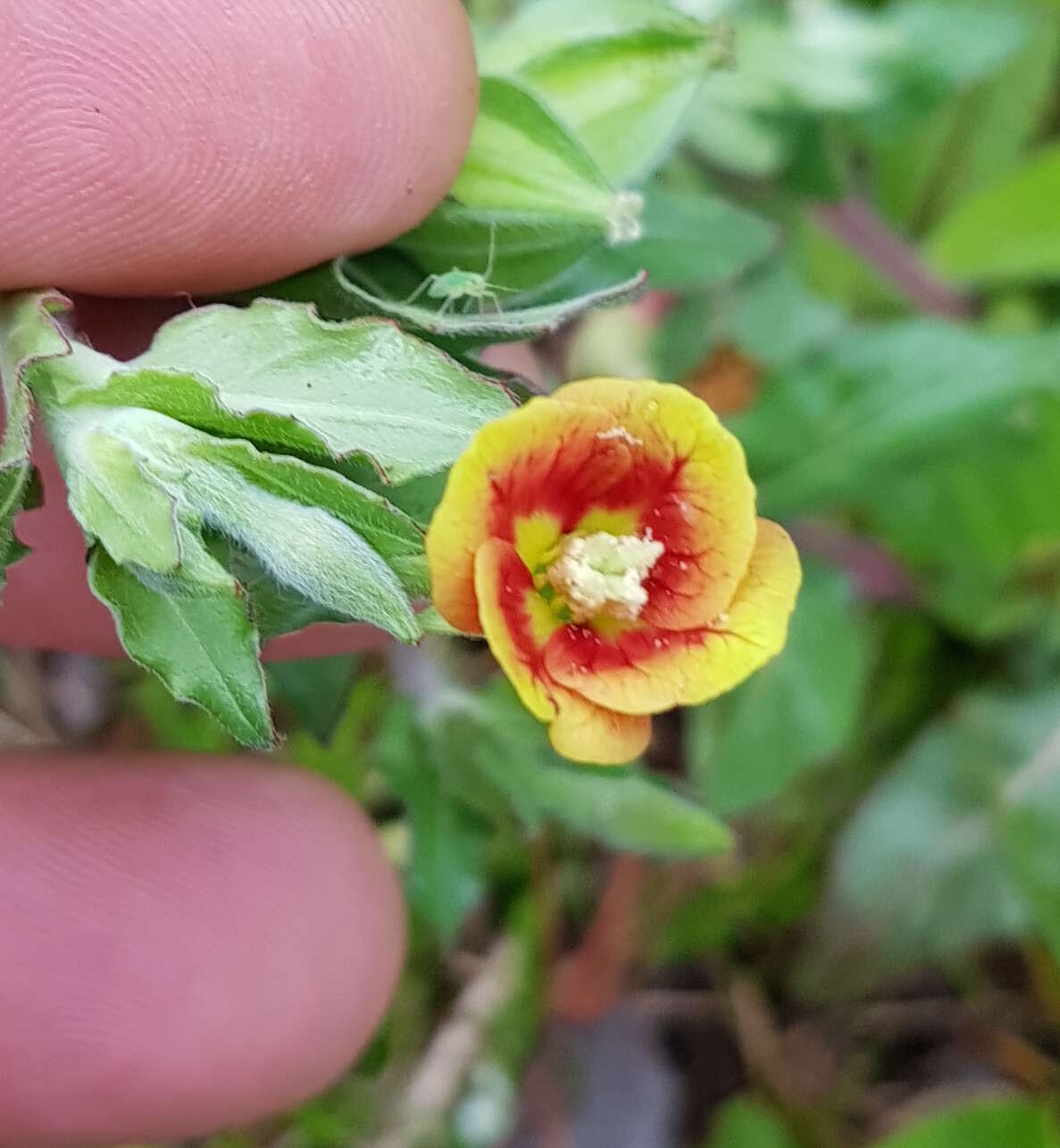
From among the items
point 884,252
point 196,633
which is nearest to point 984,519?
point 884,252

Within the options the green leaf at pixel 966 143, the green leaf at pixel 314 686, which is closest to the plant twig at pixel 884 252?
the green leaf at pixel 966 143

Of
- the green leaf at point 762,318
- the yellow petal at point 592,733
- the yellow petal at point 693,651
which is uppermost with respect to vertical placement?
the yellow petal at point 693,651

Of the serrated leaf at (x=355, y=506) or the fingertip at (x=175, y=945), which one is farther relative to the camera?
the fingertip at (x=175, y=945)

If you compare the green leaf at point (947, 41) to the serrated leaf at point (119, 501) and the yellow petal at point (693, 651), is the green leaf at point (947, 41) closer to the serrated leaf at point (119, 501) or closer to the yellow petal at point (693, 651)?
the yellow petal at point (693, 651)

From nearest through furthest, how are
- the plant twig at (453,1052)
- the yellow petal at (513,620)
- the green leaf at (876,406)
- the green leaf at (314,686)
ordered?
the yellow petal at (513,620) < the green leaf at (314,686) < the green leaf at (876,406) < the plant twig at (453,1052)

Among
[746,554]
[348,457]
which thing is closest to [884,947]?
[746,554]

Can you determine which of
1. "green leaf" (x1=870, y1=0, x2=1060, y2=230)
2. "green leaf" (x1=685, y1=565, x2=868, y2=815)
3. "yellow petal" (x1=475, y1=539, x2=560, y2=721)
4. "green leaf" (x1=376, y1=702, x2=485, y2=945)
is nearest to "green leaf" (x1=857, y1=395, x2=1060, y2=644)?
"green leaf" (x1=685, y1=565, x2=868, y2=815)

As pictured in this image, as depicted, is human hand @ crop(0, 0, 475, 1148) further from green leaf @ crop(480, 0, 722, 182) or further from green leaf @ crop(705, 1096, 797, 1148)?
green leaf @ crop(705, 1096, 797, 1148)
